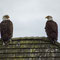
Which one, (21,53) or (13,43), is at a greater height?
(13,43)

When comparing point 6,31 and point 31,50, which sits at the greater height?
point 6,31

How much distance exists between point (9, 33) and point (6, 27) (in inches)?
8.9

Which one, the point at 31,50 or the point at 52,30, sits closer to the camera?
the point at 31,50

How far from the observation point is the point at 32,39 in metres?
4.08

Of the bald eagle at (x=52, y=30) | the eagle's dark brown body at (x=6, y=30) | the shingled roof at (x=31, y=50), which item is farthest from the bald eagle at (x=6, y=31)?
the bald eagle at (x=52, y=30)

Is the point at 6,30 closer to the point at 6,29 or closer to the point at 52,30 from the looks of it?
the point at 6,29

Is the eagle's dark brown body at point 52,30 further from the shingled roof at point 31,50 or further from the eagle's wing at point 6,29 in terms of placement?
the eagle's wing at point 6,29

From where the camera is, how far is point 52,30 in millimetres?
4180

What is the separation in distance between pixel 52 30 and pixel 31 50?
2.91 ft

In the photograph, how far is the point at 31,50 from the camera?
3859mm

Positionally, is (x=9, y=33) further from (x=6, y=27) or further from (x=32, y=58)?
(x=32, y=58)

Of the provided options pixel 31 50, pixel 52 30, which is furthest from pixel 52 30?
pixel 31 50

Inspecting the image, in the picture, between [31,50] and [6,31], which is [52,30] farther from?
[6,31]

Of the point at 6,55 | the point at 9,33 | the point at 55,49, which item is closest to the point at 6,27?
the point at 9,33
